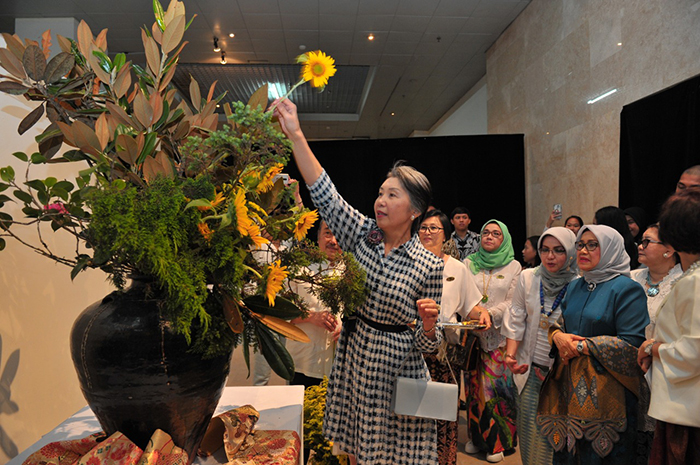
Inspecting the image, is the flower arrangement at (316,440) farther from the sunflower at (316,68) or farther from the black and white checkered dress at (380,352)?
the sunflower at (316,68)

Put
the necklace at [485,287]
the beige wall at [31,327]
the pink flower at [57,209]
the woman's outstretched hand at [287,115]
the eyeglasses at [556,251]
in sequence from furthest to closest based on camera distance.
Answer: the necklace at [485,287], the eyeglasses at [556,251], the woman's outstretched hand at [287,115], the beige wall at [31,327], the pink flower at [57,209]

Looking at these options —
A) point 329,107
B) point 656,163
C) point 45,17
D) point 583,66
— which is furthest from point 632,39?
point 329,107

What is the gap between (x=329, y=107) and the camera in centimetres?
1148

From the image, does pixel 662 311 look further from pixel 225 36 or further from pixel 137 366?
pixel 225 36

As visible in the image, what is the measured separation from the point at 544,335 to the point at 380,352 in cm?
139

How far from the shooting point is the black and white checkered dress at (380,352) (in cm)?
179

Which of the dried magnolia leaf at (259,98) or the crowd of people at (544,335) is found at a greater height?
the dried magnolia leaf at (259,98)

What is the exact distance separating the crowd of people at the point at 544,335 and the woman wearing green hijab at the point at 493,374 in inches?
2.9

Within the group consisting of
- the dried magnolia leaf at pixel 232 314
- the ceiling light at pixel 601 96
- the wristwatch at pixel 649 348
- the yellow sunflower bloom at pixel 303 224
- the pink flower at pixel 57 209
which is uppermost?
the ceiling light at pixel 601 96

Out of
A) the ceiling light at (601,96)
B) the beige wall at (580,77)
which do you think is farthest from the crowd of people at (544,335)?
the ceiling light at (601,96)

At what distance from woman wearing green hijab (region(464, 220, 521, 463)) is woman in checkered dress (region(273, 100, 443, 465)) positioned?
1529 mm

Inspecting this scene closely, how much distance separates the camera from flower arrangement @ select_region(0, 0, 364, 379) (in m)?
→ 0.79

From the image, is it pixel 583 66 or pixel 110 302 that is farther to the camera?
pixel 583 66

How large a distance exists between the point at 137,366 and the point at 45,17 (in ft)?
24.7
